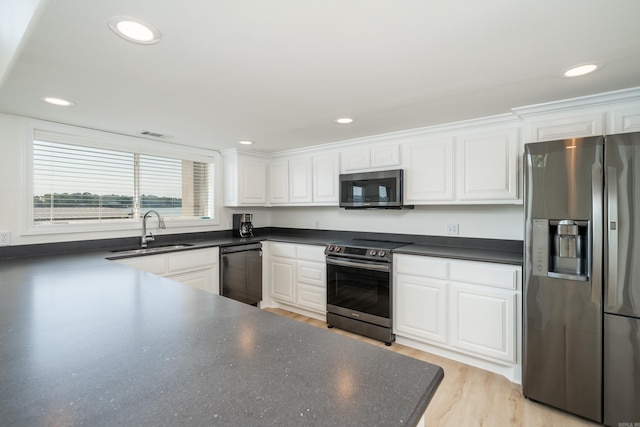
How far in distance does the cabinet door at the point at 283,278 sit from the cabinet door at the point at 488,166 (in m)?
2.05

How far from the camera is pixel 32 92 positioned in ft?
6.38

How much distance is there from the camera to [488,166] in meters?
2.59

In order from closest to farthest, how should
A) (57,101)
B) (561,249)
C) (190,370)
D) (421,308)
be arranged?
(190,370)
(561,249)
(57,101)
(421,308)

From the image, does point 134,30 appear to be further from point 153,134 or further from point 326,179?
point 326,179

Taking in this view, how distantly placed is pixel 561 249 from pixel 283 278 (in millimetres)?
2742

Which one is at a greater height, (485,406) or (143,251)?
(143,251)

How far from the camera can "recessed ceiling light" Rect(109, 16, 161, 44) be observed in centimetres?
122

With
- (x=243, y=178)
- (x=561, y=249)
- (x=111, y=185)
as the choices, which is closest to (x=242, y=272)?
(x=243, y=178)

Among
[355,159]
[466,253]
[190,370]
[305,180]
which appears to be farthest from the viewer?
[305,180]

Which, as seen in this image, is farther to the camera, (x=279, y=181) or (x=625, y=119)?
A: (x=279, y=181)

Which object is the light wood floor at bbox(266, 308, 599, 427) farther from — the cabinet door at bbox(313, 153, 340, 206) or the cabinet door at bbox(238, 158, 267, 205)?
the cabinet door at bbox(238, 158, 267, 205)

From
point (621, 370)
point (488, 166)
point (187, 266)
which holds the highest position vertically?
point (488, 166)

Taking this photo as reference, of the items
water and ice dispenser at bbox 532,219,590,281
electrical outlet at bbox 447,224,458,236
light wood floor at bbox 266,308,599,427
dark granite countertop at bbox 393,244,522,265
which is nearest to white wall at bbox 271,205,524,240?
electrical outlet at bbox 447,224,458,236

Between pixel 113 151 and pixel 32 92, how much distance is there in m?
1.17
